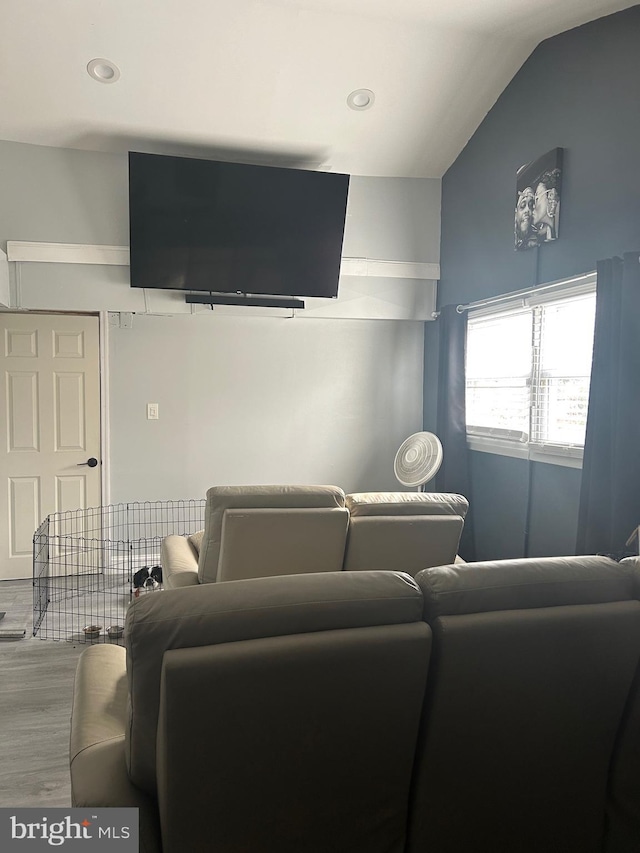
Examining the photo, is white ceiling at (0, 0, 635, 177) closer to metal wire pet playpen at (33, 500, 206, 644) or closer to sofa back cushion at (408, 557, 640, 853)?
metal wire pet playpen at (33, 500, 206, 644)

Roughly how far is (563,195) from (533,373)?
109cm

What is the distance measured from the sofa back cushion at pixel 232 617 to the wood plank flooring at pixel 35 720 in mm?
1151

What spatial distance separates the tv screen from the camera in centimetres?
447

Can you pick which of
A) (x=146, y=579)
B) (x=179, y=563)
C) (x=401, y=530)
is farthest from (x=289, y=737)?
(x=146, y=579)

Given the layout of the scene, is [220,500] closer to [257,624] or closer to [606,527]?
[257,624]

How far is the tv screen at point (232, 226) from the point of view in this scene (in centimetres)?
447

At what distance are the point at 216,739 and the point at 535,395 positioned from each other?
3.35 metres

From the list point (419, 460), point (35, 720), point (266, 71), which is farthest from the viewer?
point (419, 460)

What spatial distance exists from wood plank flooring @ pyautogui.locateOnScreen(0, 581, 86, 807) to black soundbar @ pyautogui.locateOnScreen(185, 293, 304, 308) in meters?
2.58

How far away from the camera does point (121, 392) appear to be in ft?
16.1

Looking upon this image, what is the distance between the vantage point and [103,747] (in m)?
1.49

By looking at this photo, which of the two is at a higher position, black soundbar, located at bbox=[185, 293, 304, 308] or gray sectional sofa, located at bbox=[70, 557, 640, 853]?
black soundbar, located at bbox=[185, 293, 304, 308]

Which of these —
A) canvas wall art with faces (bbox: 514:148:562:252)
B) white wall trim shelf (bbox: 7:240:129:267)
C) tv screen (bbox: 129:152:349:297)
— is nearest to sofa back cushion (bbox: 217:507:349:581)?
canvas wall art with faces (bbox: 514:148:562:252)

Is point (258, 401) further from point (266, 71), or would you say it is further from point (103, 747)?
point (103, 747)
